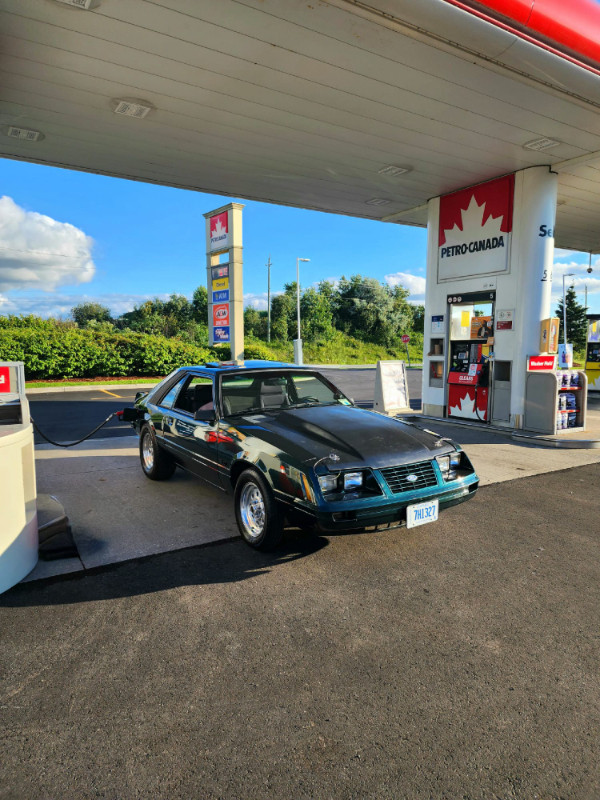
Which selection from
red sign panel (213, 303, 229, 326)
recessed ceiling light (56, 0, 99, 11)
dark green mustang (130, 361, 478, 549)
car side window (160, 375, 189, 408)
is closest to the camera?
dark green mustang (130, 361, 478, 549)

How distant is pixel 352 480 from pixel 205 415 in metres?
1.86

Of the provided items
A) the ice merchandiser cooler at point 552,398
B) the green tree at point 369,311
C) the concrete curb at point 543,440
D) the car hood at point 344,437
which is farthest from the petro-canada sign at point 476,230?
the green tree at point 369,311

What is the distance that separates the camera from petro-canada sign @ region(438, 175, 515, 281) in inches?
382

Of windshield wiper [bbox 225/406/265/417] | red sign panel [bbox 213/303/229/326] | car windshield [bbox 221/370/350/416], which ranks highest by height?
red sign panel [bbox 213/303/229/326]

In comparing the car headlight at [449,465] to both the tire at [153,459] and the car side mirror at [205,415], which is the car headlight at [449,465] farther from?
the tire at [153,459]

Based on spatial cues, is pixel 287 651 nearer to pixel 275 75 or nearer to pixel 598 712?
pixel 598 712

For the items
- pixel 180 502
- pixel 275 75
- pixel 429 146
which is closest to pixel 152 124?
pixel 275 75

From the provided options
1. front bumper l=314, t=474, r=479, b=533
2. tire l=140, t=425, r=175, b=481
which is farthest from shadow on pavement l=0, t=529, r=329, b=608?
tire l=140, t=425, r=175, b=481

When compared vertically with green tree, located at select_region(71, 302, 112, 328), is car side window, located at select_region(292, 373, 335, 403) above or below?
below

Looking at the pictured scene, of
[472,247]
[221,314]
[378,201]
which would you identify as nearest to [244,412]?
[472,247]

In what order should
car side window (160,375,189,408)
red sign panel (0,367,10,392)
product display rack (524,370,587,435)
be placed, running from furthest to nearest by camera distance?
product display rack (524,370,587,435) < car side window (160,375,189,408) < red sign panel (0,367,10,392)

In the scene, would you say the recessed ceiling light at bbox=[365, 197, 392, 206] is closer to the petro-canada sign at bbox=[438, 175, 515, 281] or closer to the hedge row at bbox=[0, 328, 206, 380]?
the petro-canada sign at bbox=[438, 175, 515, 281]

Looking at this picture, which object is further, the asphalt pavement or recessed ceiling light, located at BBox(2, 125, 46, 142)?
recessed ceiling light, located at BBox(2, 125, 46, 142)

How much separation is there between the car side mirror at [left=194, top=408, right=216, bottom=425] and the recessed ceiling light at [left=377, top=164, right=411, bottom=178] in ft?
21.2
